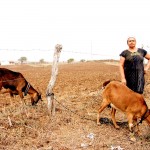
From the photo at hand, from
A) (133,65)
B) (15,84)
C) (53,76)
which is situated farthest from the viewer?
(15,84)

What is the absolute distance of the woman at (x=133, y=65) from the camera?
25.6 feet

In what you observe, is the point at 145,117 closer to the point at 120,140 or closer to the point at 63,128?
the point at 120,140

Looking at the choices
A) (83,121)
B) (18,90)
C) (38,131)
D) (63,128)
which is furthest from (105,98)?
(18,90)

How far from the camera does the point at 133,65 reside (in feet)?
25.9

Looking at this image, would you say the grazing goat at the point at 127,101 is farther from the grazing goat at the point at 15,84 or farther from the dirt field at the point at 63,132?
the grazing goat at the point at 15,84

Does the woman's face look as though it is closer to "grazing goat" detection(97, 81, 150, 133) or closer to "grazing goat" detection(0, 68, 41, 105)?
"grazing goat" detection(97, 81, 150, 133)

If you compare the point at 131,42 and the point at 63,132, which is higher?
the point at 131,42

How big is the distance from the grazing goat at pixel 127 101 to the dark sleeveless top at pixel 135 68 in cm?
34

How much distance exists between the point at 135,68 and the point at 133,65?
0.09 meters

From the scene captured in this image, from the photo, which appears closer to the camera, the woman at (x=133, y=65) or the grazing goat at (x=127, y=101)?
the grazing goat at (x=127, y=101)

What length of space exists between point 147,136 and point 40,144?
241 centimetres

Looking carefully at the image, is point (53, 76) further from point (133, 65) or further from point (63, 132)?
point (133, 65)

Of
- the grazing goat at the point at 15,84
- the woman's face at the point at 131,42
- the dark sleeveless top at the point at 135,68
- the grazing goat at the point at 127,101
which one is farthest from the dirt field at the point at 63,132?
the woman's face at the point at 131,42

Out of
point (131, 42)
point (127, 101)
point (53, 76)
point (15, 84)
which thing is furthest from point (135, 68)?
point (15, 84)
